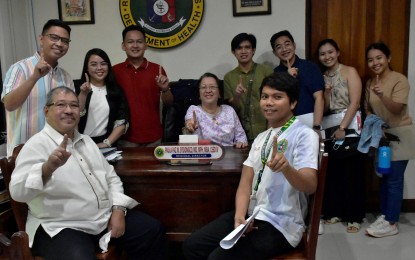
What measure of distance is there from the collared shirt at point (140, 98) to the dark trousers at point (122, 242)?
93 centimetres

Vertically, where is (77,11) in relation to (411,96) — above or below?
above

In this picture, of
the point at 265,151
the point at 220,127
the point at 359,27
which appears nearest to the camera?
the point at 265,151

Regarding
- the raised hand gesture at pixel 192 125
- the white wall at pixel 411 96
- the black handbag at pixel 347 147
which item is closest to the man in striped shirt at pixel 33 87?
the raised hand gesture at pixel 192 125

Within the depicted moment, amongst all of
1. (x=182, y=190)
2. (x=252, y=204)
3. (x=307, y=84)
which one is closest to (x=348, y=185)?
(x=307, y=84)

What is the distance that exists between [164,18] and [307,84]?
1.40 metres

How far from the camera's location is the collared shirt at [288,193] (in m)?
1.68

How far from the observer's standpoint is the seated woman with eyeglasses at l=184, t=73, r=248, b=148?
8.70ft

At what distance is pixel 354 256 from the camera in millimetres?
2621

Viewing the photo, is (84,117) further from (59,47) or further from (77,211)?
(77,211)

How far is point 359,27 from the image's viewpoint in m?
3.27

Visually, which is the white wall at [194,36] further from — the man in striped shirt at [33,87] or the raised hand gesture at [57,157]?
the raised hand gesture at [57,157]

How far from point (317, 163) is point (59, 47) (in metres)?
1.53

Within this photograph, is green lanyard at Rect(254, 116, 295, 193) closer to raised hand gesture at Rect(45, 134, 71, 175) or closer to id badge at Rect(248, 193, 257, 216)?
id badge at Rect(248, 193, 257, 216)

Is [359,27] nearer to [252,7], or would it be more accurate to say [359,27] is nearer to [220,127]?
[252,7]
